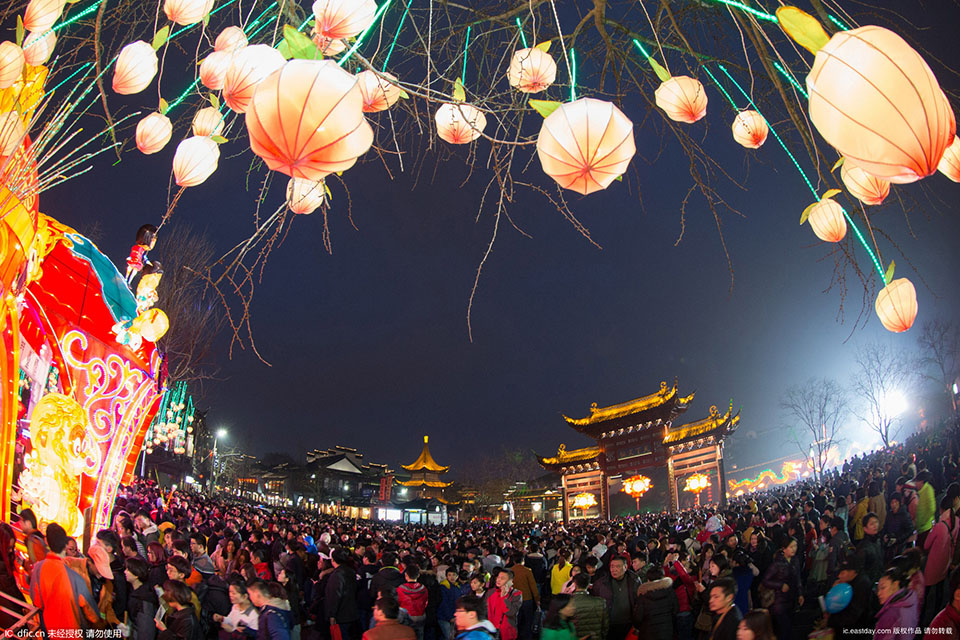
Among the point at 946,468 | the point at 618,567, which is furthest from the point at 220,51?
the point at 946,468

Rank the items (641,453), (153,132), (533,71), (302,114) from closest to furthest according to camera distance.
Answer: (302,114) → (533,71) → (153,132) → (641,453)

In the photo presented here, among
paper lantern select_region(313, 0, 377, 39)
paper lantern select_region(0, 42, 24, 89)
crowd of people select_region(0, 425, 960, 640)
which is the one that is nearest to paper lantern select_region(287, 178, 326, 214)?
paper lantern select_region(313, 0, 377, 39)

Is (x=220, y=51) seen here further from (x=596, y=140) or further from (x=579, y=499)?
(x=579, y=499)

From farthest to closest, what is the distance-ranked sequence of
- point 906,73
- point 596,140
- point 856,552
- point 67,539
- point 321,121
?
point 856,552 → point 67,539 → point 596,140 → point 321,121 → point 906,73

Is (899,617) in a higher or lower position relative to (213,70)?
lower

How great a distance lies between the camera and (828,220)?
3994 millimetres

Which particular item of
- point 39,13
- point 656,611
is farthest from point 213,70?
point 656,611

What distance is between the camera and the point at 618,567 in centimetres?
540

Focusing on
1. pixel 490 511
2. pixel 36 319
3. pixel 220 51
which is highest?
pixel 220 51

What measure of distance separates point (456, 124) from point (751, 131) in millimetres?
2017

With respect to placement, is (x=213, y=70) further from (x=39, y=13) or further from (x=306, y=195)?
(x=39, y=13)

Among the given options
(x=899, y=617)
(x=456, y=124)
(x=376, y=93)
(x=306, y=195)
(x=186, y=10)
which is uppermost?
(x=186, y=10)

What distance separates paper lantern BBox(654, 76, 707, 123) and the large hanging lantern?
3.30 m

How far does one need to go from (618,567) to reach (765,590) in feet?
4.36
